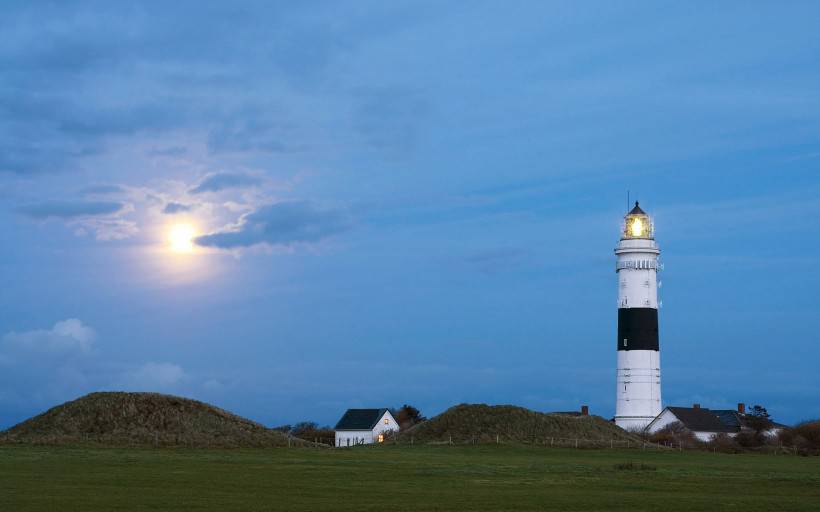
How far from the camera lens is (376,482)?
43.3 metres

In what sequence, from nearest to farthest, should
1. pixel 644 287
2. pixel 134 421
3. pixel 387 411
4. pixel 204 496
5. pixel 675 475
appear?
1. pixel 204 496
2. pixel 675 475
3. pixel 134 421
4. pixel 644 287
5. pixel 387 411

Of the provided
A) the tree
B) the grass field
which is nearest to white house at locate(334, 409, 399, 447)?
the tree

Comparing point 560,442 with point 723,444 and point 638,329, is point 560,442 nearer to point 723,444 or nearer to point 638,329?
point 638,329

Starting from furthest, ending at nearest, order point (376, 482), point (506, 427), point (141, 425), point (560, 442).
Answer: point (506, 427) < point (560, 442) < point (141, 425) < point (376, 482)

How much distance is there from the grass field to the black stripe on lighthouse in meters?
22.5

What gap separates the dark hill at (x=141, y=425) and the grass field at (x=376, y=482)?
5.90 meters

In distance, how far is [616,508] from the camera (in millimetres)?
33219

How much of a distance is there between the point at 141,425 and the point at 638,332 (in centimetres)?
3804

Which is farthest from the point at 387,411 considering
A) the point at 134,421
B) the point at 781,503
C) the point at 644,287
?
the point at 781,503

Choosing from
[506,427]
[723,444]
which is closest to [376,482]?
[506,427]

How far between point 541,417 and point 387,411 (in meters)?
23.6

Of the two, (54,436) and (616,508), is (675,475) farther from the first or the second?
(54,436)

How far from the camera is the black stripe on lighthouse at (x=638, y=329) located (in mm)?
88375

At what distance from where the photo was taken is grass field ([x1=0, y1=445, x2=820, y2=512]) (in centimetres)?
3376
